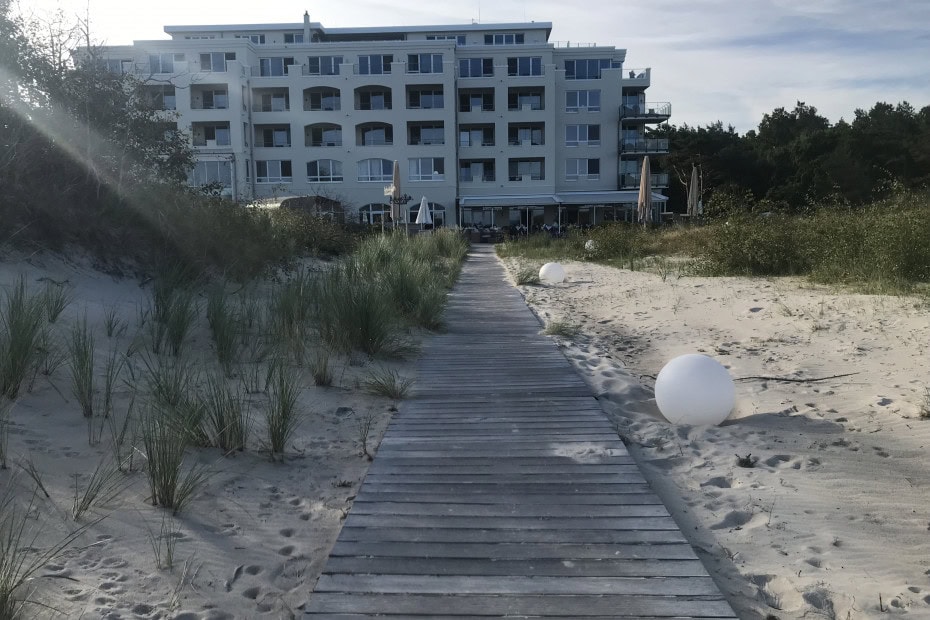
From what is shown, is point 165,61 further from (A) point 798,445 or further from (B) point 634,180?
(A) point 798,445

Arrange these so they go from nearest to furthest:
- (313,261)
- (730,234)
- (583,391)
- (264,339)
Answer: (583,391)
(264,339)
(313,261)
(730,234)

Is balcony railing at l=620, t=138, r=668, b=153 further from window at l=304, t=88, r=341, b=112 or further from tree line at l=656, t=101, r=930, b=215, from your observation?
window at l=304, t=88, r=341, b=112

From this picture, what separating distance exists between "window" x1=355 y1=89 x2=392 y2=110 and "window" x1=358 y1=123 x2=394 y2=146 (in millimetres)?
1166

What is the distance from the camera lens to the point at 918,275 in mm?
9352

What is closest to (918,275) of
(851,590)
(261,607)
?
(851,590)

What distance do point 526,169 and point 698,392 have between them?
4264 cm

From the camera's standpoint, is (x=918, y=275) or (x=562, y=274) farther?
(x=562, y=274)

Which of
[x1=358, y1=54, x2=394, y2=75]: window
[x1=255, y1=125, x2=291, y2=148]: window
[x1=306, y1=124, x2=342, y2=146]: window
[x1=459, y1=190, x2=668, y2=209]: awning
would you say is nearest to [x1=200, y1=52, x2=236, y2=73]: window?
[x1=255, y1=125, x2=291, y2=148]: window

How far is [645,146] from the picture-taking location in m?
45.0

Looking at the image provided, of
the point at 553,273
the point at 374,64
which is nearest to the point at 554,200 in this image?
the point at 374,64

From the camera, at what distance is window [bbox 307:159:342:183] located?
145 feet

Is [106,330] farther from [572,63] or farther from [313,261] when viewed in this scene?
[572,63]

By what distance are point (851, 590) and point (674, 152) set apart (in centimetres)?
5148

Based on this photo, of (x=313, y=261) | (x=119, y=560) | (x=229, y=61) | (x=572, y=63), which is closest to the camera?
(x=119, y=560)
